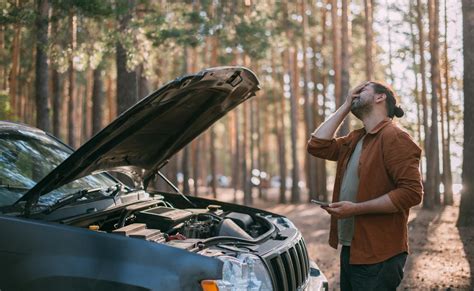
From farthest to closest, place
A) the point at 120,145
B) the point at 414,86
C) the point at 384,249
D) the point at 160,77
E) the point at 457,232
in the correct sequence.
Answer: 1. the point at 414,86
2. the point at 160,77
3. the point at 457,232
4. the point at 120,145
5. the point at 384,249

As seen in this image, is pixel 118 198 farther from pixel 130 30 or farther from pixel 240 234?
pixel 130 30

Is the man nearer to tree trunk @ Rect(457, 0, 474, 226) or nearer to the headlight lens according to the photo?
the headlight lens

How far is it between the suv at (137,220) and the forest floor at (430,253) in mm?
3529

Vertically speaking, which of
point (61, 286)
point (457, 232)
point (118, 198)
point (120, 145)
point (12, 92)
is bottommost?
point (457, 232)

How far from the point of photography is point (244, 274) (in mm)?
3070

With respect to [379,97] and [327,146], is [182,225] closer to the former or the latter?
[327,146]

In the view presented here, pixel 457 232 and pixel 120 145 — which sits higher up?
pixel 120 145

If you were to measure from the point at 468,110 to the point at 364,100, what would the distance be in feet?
27.7

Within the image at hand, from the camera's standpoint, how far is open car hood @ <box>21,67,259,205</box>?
3.46 metres

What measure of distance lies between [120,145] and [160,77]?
62.8 feet

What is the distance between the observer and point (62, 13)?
40.5ft

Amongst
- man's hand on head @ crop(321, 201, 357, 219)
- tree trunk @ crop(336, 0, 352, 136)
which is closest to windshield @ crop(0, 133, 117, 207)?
man's hand on head @ crop(321, 201, 357, 219)

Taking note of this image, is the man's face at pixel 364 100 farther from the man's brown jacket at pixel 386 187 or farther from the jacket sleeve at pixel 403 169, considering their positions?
the jacket sleeve at pixel 403 169

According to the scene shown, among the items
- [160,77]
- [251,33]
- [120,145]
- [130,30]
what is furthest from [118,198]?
[160,77]
